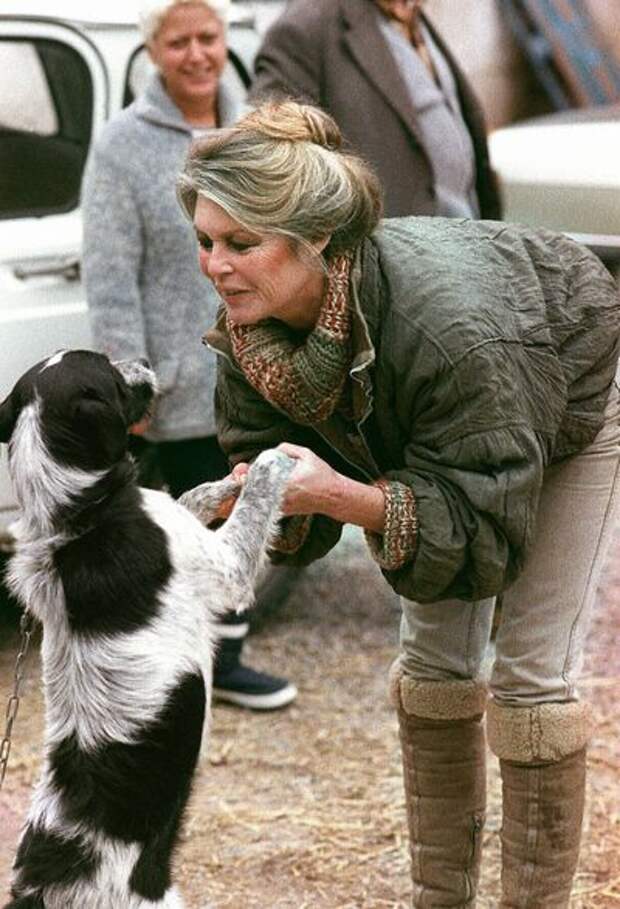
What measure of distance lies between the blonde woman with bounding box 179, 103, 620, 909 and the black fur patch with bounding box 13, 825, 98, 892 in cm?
79

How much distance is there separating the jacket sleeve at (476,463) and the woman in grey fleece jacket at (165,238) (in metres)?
2.01

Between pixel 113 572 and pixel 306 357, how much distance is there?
57cm

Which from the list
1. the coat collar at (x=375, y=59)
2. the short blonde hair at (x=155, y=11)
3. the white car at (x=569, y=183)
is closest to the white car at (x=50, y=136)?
the short blonde hair at (x=155, y=11)

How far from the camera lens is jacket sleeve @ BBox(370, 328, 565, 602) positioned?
3.13 meters

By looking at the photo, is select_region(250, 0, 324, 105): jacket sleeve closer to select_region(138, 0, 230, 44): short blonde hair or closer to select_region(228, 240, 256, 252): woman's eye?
select_region(138, 0, 230, 44): short blonde hair

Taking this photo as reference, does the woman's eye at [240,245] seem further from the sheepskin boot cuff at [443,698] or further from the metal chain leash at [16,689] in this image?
the sheepskin boot cuff at [443,698]

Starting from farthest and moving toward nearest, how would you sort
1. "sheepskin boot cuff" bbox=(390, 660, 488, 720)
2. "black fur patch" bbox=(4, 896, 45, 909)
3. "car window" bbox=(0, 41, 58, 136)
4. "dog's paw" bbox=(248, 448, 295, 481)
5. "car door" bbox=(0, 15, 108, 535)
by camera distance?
1. "car window" bbox=(0, 41, 58, 136)
2. "car door" bbox=(0, 15, 108, 535)
3. "sheepskin boot cuff" bbox=(390, 660, 488, 720)
4. "dog's paw" bbox=(248, 448, 295, 481)
5. "black fur patch" bbox=(4, 896, 45, 909)

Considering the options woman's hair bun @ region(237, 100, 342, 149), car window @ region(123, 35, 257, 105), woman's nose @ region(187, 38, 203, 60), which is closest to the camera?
woman's hair bun @ region(237, 100, 342, 149)

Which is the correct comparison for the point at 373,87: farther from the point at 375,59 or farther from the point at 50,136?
the point at 50,136

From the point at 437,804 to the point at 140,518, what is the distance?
1.03m

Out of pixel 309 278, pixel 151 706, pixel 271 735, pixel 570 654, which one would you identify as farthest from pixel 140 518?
pixel 271 735

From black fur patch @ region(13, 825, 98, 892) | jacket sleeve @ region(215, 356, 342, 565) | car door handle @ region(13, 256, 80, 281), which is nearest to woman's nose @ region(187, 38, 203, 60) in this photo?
car door handle @ region(13, 256, 80, 281)

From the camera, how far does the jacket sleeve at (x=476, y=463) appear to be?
10.3 ft

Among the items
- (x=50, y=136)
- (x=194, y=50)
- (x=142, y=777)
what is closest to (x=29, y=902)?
(x=142, y=777)
